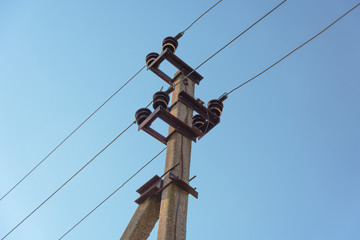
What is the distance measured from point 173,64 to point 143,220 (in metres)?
2.51

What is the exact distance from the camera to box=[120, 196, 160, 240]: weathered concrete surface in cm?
443

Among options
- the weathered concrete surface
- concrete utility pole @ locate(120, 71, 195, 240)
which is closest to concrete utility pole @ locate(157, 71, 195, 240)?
concrete utility pole @ locate(120, 71, 195, 240)

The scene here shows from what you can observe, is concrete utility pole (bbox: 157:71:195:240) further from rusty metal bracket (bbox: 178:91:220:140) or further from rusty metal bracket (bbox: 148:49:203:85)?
rusty metal bracket (bbox: 148:49:203:85)

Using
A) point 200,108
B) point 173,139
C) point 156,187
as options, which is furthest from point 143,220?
point 200,108

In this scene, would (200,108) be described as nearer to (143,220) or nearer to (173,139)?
(173,139)

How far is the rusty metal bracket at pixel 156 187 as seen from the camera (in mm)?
4497

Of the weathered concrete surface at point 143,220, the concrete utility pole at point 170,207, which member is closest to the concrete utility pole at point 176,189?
the concrete utility pole at point 170,207

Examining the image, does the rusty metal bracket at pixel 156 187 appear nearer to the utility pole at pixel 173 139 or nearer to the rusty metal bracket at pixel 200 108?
the utility pole at pixel 173 139

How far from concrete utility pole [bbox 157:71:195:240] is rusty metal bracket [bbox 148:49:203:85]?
1.02ft

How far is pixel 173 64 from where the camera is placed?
20.7ft

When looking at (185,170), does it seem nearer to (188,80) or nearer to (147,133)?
(147,133)

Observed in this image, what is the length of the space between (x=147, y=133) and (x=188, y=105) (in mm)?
619

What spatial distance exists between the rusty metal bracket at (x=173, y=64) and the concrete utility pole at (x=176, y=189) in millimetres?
311

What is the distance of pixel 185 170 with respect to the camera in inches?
188
